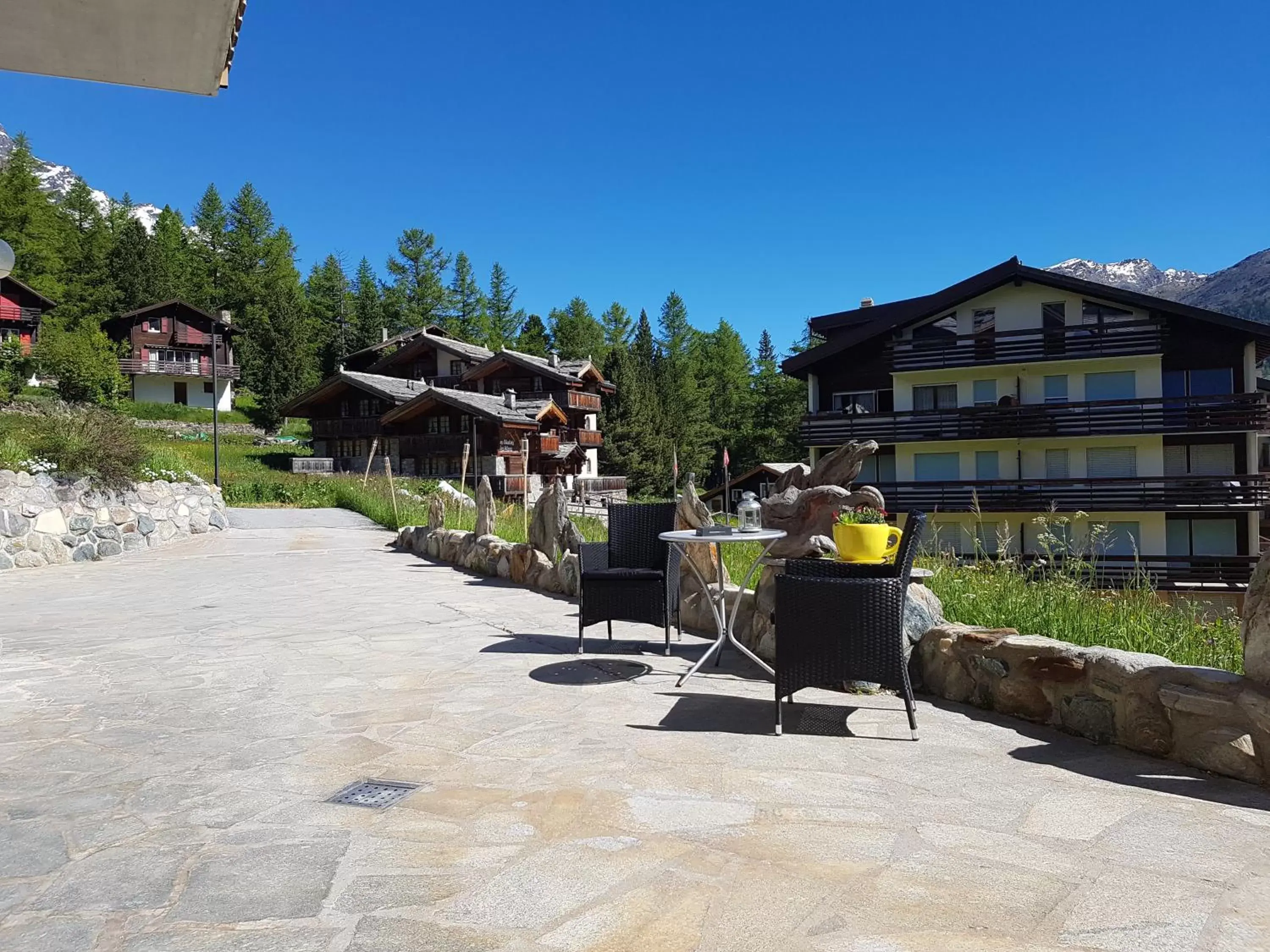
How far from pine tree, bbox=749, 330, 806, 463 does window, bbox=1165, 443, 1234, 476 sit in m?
27.6

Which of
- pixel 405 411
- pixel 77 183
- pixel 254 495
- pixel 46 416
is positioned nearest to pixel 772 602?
pixel 46 416

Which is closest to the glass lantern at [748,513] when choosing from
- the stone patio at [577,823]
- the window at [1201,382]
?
the stone patio at [577,823]

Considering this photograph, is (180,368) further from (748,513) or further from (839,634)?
(839,634)

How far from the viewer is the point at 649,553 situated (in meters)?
5.76

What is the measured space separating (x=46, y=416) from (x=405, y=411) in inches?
907

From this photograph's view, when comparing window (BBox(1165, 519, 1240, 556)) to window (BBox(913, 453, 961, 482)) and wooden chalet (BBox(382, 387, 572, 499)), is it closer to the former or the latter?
window (BBox(913, 453, 961, 482))

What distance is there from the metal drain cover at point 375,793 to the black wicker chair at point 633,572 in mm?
2249

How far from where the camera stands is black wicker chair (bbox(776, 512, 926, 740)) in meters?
3.64

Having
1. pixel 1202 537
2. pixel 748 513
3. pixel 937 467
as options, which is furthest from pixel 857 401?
pixel 748 513

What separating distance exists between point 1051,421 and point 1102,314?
3.67 meters

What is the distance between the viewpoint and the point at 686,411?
2175 inches

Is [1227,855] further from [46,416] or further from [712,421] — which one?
[712,421]

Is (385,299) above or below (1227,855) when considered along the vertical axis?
above

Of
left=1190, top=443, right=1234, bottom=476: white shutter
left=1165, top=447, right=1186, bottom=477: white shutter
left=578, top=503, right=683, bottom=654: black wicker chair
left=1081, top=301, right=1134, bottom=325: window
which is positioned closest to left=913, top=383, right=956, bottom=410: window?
left=1081, top=301, right=1134, bottom=325: window
